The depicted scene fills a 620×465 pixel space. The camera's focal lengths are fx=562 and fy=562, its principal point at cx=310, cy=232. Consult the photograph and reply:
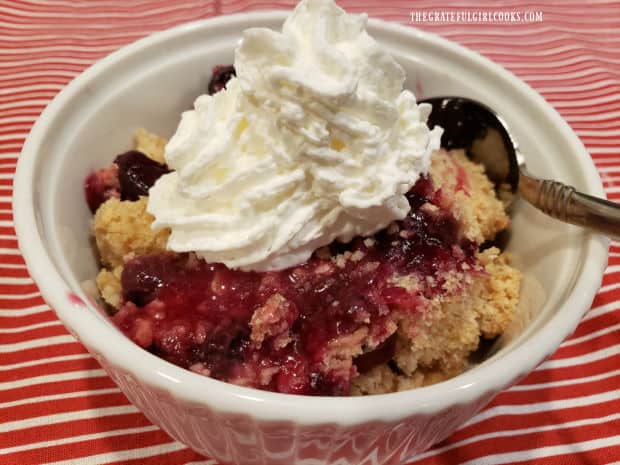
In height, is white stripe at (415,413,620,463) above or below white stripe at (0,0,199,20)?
below

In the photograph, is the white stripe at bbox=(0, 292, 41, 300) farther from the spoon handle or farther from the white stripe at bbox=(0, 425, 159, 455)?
the spoon handle

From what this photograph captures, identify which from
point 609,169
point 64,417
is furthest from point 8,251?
point 609,169

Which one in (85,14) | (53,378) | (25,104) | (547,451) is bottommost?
(547,451)

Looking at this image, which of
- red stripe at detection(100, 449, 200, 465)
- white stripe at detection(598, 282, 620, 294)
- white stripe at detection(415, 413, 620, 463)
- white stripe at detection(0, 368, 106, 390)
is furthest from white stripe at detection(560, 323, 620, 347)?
white stripe at detection(0, 368, 106, 390)

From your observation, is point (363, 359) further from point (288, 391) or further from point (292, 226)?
point (292, 226)

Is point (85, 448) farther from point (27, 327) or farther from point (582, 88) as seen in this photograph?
point (582, 88)

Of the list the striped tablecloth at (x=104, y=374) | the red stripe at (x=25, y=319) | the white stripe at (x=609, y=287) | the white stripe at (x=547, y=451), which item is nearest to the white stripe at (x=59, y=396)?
the striped tablecloth at (x=104, y=374)
